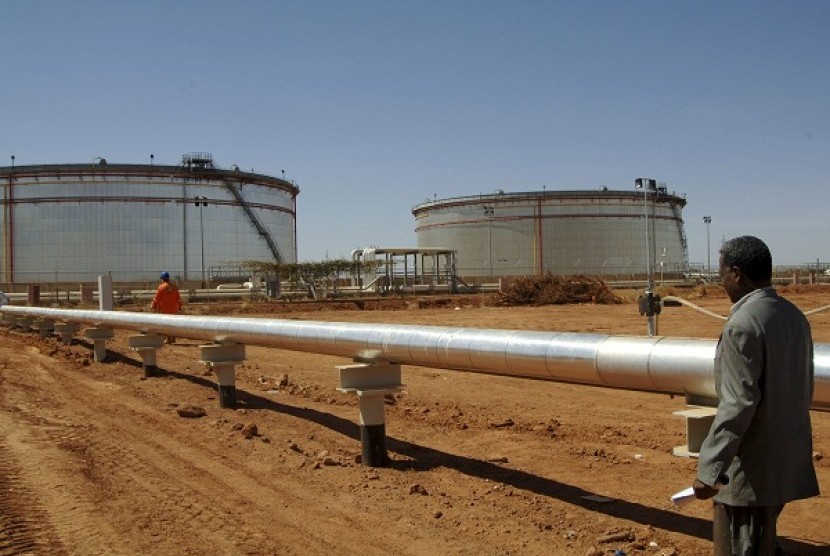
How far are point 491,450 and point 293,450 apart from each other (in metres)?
1.73

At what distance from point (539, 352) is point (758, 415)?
82.3 inches

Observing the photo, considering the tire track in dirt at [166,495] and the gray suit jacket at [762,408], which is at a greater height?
the gray suit jacket at [762,408]

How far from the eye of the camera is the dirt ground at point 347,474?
482 cm

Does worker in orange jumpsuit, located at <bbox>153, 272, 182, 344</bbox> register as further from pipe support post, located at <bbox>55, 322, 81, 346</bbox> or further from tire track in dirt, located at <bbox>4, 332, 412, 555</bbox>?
tire track in dirt, located at <bbox>4, 332, 412, 555</bbox>

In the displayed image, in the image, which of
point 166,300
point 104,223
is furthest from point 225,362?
point 104,223

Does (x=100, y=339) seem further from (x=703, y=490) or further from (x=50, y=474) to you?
(x=703, y=490)

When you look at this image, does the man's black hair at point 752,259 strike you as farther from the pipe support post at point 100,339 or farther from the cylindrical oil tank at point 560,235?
the cylindrical oil tank at point 560,235

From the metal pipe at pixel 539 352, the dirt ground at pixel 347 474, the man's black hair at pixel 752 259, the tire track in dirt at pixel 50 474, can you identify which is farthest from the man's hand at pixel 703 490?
the tire track in dirt at pixel 50 474

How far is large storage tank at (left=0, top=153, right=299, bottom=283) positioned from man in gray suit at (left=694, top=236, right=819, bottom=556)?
1916 inches

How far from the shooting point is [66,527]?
5.02m

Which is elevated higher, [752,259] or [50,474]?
[752,259]

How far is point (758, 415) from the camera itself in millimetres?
3037

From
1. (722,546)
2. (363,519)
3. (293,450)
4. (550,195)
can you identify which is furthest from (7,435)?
(550,195)

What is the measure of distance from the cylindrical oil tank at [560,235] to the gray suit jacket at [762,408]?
5582cm
